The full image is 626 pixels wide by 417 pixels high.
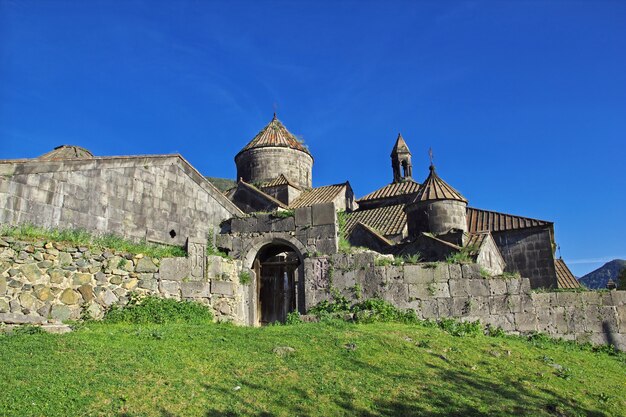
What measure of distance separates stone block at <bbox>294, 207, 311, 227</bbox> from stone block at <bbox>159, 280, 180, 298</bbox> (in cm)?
266

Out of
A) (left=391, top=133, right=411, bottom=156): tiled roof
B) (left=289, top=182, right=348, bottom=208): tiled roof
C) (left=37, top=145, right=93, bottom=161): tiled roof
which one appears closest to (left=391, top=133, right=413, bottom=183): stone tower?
(left=391, top=133, right=411, bottom=156): tiled roof

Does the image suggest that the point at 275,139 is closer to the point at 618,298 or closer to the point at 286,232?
the point at 286,232

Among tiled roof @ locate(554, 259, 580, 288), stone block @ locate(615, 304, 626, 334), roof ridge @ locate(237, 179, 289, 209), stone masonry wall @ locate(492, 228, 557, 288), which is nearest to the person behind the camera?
stone block @ locate(615, 304, 626, 334)

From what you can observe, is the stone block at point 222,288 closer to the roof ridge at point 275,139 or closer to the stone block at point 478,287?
the stone block at point 478,287

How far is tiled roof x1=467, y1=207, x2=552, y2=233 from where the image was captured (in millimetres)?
18141

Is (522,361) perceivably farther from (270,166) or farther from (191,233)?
(270,166)

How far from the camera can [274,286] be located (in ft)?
35.5

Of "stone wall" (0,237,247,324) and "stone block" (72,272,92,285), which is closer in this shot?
"stone wall" (0,237,247,324)

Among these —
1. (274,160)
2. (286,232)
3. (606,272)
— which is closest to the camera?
(286,232)

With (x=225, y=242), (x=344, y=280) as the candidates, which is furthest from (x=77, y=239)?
(x=344, y=280)

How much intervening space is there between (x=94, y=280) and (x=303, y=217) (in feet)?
13.3

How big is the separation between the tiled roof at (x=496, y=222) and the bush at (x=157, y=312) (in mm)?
11783

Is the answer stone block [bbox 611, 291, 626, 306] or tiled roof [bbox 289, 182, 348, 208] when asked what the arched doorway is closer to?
stone block [bbox 611, 291, 626, 306]

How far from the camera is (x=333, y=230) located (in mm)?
9859
